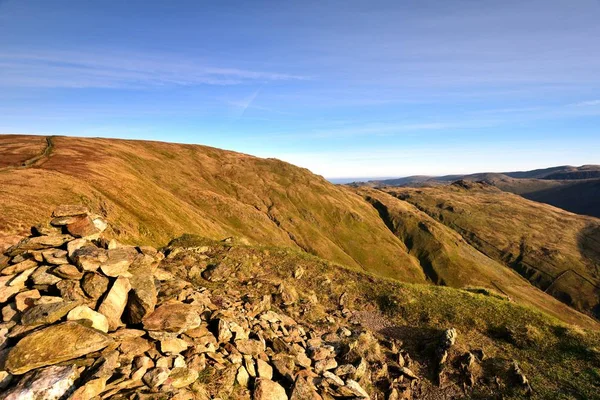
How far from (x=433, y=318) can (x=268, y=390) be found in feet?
60.8

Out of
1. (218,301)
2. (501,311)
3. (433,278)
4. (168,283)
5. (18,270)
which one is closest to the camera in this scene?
(18,270)

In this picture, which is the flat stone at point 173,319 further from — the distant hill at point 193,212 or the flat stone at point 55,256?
the distant hill at point 193,212

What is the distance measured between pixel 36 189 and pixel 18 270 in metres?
43.0

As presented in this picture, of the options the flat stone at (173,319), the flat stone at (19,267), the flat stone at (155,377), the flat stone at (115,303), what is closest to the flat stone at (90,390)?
the flat stone at (155,377)

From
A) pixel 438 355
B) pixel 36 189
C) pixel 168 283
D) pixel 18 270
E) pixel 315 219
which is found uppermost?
pixel 36 189

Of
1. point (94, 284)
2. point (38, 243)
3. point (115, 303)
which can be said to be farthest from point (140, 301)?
point (38, 243)

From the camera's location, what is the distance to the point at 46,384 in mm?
11578

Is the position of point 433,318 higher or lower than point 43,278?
lower

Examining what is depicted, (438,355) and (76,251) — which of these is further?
(438,355)

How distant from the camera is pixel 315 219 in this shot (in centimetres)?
19550

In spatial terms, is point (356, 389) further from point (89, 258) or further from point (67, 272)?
point (67, 272)

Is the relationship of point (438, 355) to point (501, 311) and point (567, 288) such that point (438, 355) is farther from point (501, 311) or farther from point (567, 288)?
point (567, 288)

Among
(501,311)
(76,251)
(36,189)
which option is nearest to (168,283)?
(76,251)

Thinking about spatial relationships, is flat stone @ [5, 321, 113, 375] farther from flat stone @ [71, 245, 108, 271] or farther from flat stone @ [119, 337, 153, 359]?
flat stone @ [71, 245, 108, 271]
